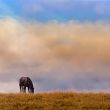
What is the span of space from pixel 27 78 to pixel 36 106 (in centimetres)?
1948

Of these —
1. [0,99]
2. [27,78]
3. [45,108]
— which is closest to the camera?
[45,108]

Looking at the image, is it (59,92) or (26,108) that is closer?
(26,108)

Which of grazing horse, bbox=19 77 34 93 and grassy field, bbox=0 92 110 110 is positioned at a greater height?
grazing horse, bbox=19 77 34 93

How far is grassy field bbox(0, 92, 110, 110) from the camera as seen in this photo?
33.1 metres

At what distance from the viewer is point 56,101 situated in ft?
113

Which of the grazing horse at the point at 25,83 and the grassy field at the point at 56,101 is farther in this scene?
the grazing horse at the point at 25,83

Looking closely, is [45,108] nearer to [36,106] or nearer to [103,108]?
[36,106]

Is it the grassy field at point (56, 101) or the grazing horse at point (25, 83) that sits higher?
the grazing horse at point (25, 83)

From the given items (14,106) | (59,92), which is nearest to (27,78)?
(59,92)

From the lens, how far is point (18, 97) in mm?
35812

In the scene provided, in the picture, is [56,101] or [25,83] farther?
[25,83]

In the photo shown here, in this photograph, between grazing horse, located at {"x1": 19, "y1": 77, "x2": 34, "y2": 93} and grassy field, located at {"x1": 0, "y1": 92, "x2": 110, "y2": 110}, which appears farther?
grazing horse, located at {"x1": 19, "y1": 77, "x2": 34, "y2": 93}

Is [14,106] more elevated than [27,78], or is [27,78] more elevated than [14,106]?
[27,78]

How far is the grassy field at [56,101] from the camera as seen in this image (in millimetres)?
33062
